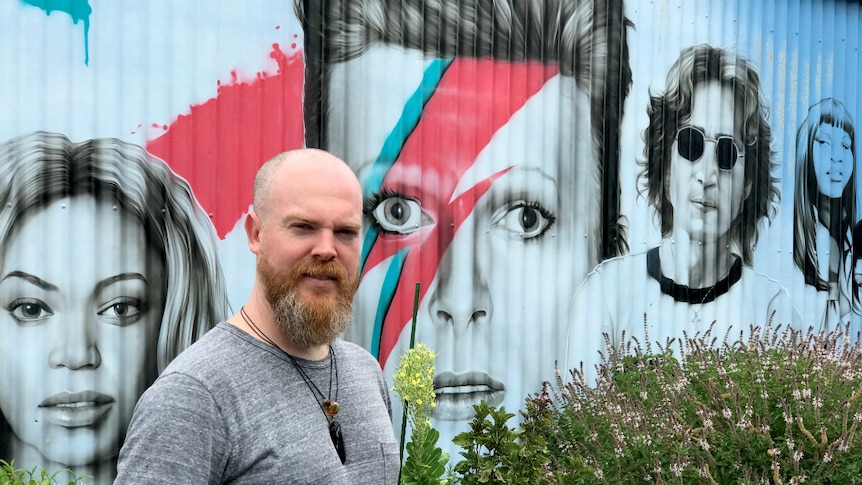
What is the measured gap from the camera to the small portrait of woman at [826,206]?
5875 mm

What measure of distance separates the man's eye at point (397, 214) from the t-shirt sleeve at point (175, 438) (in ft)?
9.82

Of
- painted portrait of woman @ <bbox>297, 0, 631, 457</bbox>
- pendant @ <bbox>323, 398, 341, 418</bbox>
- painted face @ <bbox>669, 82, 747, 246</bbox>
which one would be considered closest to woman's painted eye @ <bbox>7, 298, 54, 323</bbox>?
painted portrait of woman @ <bbox>297, 0, 631, 457</bbox>

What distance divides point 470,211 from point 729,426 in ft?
6.28

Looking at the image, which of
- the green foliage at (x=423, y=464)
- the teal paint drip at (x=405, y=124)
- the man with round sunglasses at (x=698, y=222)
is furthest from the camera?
the man with round sunglasses at (x=698, y=222)

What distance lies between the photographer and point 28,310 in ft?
12.4

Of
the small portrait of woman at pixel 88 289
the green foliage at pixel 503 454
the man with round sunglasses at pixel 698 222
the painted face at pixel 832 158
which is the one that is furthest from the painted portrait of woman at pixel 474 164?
the painted face at pixel 832 158

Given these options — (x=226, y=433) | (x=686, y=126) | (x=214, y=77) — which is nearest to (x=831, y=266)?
(x=686, y=126)

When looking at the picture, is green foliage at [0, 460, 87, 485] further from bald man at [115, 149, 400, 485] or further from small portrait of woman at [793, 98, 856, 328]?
small portrait of woman at [793, 98, 856, 328]

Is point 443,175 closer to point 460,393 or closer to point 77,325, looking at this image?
point 460,393

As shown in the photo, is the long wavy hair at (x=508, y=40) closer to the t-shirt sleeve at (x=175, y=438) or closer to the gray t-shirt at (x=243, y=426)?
the gray t-shirt at (x=243, y=426)

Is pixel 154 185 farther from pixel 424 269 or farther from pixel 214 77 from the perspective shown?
pixel 424 269

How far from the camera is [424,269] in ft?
15.1

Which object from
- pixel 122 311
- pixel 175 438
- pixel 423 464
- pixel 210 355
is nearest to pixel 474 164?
pixel 423 464

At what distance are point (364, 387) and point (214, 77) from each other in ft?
8.81
